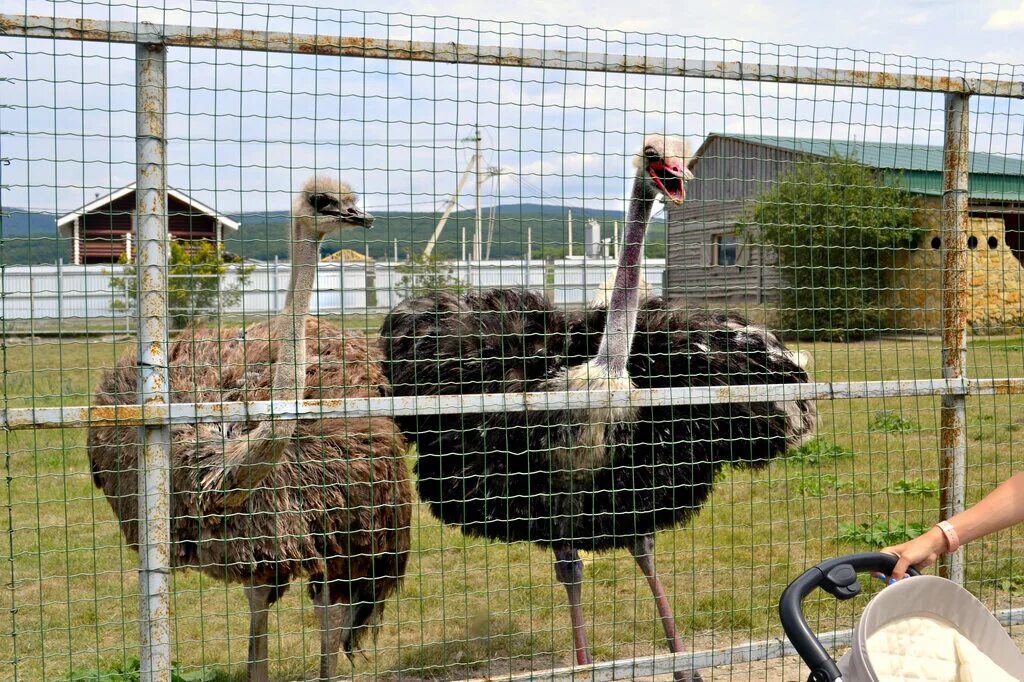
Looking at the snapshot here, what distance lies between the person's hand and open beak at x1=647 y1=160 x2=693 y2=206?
198 centimetres

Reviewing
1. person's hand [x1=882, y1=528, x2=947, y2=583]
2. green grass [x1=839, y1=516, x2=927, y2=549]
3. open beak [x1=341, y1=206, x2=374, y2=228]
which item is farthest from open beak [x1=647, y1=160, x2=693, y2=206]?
green grass [x1=839, y1=516, x2=927, y2=549]

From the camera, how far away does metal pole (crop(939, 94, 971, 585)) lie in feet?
13.6

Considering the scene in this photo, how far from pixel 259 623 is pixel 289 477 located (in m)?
0.67

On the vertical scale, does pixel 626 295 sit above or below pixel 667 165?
below

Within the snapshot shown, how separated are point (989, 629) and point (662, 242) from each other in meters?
2.36

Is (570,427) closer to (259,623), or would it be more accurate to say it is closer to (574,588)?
(574,588)

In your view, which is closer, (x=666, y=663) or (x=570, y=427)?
(x=666, y=663)

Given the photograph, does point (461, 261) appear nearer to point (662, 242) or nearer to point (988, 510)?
point (662, 242)

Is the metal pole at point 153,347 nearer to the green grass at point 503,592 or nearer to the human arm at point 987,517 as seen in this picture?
the green grass at point 503,592

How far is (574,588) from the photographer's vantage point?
15.5ft

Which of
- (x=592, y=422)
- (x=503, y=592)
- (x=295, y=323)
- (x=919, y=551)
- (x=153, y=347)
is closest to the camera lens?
(x=919, y=551)

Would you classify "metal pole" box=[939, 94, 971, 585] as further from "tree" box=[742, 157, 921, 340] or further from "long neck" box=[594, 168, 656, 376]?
"long neck" box=[594, 168, 656, 376]

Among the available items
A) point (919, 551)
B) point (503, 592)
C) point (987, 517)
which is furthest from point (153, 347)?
point (503, 592)

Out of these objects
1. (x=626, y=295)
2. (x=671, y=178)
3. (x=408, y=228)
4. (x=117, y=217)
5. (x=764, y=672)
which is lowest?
(x=764, y=672)
